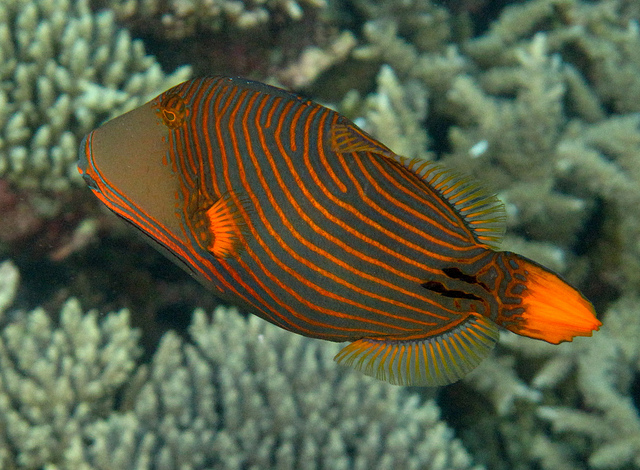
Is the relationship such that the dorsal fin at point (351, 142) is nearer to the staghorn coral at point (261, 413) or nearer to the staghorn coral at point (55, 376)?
the staghorn coral at point (261, 413)

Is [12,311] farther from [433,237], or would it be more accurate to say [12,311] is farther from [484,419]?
[484,419]

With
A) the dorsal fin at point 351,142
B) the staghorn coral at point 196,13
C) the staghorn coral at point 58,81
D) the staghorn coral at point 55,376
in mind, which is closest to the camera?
the dorsal fin at point 351,142

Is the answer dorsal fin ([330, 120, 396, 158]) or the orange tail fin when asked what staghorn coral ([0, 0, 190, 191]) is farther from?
the orange tail fin

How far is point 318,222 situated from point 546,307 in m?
0.55

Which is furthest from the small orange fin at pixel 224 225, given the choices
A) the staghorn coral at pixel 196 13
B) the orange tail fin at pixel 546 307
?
the staghorn coral at pixel 196 13

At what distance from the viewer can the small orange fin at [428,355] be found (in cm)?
132

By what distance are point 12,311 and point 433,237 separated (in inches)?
100

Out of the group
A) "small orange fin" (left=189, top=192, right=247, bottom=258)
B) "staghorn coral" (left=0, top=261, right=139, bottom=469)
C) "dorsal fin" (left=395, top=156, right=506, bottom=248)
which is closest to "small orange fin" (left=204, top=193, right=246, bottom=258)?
"small orange fin" (left=189, top=192, right=247, bottom=258)

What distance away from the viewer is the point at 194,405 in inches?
110

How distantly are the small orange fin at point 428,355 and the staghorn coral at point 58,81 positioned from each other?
2024 mm

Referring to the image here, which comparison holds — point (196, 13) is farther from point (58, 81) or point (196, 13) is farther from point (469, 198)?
point (469, 198)

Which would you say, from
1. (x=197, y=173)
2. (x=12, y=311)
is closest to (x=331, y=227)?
(x=197, y=173)

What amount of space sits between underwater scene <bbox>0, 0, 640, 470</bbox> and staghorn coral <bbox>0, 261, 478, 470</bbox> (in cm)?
1

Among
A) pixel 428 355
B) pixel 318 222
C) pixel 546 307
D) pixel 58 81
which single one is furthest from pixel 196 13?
pixel 546 307
